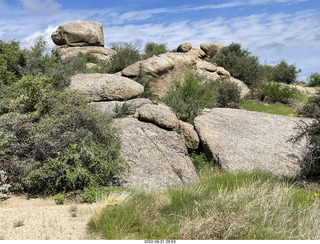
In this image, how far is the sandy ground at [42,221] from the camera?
5.39 meters

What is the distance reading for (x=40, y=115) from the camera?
9.15m

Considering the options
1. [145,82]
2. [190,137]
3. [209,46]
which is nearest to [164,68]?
[145,82]

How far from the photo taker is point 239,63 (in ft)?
90.7

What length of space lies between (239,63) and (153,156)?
20181 mm

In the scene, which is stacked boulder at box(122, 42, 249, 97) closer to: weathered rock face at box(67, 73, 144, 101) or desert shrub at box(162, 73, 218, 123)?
desert shrub at box(162, 73, 218, 123)

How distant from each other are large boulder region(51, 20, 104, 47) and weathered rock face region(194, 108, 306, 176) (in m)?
23.8

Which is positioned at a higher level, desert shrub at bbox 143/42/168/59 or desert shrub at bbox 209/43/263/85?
desert shrub at bbox 143/42/168/59

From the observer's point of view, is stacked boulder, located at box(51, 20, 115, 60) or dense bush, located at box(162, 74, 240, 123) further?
stacked boulder, located at box(51, 20, 115, 60)

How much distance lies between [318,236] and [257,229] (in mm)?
1056

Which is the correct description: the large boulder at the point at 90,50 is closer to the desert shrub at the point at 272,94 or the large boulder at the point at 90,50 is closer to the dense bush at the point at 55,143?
the desert shrub at the point at 272,94

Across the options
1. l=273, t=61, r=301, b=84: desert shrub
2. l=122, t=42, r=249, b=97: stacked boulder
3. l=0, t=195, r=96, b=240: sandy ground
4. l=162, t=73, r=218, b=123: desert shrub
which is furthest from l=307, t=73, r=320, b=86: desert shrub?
l=0, t=195, r=96, b=240: sandy ground

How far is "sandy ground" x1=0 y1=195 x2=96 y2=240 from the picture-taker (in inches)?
212

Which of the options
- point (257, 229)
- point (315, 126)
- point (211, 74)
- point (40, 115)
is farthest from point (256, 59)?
point (257, 229)

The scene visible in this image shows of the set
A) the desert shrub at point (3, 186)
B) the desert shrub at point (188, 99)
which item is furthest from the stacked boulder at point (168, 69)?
the desert shrub at point (3, 186)
